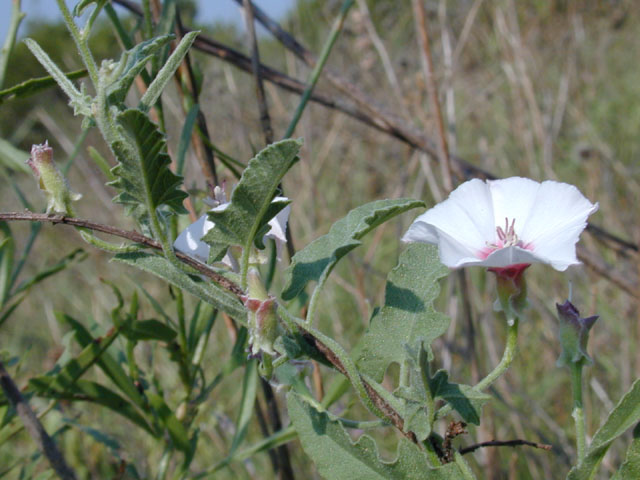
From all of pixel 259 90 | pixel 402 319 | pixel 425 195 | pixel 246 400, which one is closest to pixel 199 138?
pixel 259 90

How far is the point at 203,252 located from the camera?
1.99 ft

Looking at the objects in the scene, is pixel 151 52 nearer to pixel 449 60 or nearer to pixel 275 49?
pixel 449 60

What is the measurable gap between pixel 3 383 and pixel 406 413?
509mm

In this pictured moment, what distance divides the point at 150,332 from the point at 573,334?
523mm

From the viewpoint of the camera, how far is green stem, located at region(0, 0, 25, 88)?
87cm

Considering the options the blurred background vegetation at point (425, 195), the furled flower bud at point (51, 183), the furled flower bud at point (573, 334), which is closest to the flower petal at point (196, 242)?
the furled flower bud at point (51, 183)

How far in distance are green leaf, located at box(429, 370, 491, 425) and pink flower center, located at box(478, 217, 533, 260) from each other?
0.38ft

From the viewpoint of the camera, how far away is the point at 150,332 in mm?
842

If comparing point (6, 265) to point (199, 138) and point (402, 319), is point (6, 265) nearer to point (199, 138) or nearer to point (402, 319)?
point (199, 138)

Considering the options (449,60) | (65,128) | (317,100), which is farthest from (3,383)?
(65,128)

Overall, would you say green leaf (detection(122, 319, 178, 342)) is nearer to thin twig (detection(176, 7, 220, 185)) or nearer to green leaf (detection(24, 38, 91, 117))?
thin twig (detection(176, 7, 220, 185))

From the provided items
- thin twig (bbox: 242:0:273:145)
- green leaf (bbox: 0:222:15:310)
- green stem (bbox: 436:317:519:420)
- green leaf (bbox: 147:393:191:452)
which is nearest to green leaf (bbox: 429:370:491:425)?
green stem (bbox: 436:317:519:420)

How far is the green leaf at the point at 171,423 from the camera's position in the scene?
2.81 feet

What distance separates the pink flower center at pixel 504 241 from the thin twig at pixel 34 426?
54 centimetres
